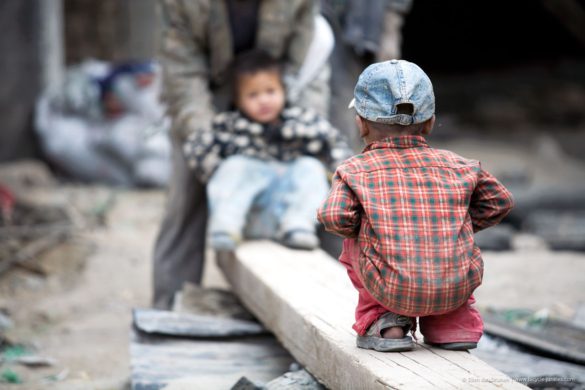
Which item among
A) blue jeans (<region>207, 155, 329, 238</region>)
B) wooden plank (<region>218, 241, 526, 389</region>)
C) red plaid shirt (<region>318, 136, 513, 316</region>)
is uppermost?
red plaid shirt (<region>318, 136, 513, 316</region>)

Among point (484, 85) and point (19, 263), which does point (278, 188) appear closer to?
point (19, 263)

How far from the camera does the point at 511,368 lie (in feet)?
10.6

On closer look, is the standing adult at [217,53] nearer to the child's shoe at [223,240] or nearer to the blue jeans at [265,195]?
the blue jeans at [265,195]

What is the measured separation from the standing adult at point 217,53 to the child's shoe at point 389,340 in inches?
73.6

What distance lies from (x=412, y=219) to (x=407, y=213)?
0.02m

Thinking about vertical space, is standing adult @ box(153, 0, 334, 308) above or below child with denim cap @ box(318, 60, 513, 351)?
above

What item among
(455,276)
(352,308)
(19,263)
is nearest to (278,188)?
(352,308)

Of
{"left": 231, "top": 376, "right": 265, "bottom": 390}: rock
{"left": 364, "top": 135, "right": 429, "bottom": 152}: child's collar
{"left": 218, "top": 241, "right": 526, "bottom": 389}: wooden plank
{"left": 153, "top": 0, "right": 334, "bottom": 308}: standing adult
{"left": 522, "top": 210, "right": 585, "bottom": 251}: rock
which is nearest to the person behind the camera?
{"left": 218, "top": 241, "right": 526, "bottom": 389}: wooden plank

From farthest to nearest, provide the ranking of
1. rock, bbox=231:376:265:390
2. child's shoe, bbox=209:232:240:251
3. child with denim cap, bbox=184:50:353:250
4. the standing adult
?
the standing adult, child with denim cap, bbox=184:50:353:250, child's shoe, bbox=209:232:240:251, rock, bbox=231:376:265:390

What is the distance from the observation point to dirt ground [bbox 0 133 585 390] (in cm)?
410

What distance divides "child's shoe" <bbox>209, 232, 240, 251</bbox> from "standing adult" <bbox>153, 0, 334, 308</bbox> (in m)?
0.60

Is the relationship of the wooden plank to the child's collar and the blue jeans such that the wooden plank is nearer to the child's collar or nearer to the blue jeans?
the blue jeans

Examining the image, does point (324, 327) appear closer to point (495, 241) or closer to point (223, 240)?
point (223, 240)

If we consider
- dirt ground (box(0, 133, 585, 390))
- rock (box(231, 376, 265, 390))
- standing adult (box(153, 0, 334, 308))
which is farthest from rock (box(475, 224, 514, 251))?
rock (box(231, 376, 265, 390))
